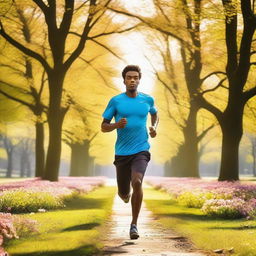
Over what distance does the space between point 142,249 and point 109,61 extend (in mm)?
22493

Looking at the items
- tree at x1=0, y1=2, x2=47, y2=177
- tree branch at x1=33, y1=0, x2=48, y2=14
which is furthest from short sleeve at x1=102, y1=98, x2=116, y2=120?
tree at x1=0, y1=2, x2=47, y2=177

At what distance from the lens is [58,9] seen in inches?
905

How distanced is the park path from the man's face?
7.03 feet

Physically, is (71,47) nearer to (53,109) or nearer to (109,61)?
(109,61)

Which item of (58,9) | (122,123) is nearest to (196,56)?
(58,9)

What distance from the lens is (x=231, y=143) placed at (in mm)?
19297

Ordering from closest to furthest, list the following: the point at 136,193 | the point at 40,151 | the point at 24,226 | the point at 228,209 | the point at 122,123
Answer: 1. the point at 122,123
2. the point at 136,193
3. the point at 24,226
4. the point at 228,209
5. the point at 40,151

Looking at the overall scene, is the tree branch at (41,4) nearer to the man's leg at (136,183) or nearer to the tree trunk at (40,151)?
the tree trunk at (40,151)

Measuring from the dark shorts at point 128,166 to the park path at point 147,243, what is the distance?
0.79 metres

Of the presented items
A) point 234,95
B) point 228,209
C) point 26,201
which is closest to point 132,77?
point 228,209

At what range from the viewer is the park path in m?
6.20

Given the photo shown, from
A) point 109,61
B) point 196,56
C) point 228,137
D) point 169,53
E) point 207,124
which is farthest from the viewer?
point 207,124

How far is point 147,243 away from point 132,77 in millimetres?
2307

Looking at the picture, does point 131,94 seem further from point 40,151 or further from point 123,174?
point 40,151
